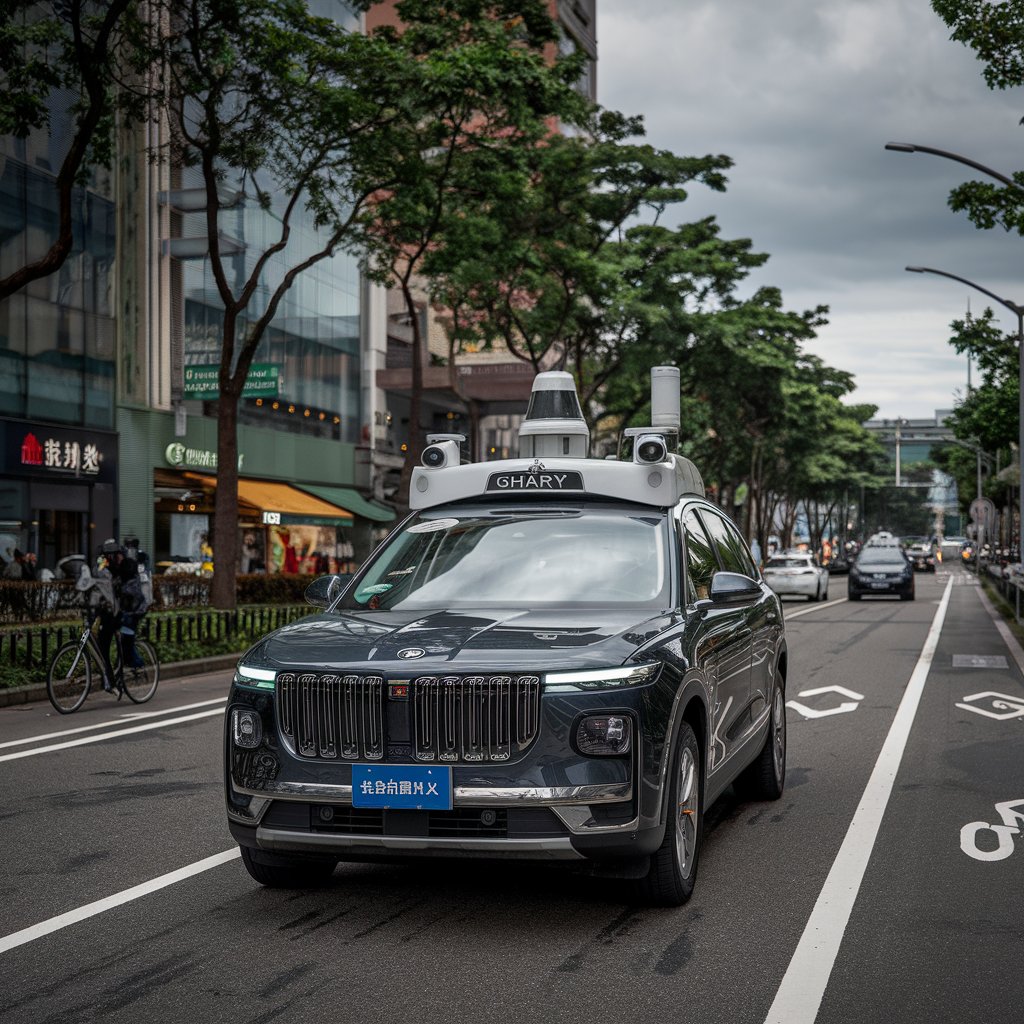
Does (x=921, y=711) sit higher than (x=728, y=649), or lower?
lower

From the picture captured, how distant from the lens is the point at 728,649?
7.29 metres

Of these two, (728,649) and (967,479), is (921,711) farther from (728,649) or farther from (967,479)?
(967,479)

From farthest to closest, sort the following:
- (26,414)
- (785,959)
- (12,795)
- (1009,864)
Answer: (26,414) → (12,795) → (1009,864) → (785,959)

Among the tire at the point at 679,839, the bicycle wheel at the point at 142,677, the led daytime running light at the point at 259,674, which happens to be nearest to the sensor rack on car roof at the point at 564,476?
the tire at the point at 679,839

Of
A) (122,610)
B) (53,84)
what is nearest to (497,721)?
(122,610)

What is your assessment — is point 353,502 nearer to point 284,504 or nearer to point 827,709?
point 284,504

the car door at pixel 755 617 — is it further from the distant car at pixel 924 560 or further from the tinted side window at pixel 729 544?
the distant car at pixel 924 560

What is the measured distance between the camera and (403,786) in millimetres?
5484

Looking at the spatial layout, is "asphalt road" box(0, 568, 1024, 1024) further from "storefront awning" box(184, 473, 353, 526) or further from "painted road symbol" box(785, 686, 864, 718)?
"storefront awning" box(184, 473, 353, 526)

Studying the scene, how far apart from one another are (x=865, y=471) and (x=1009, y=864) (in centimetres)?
7248

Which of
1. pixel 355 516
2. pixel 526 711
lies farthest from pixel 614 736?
pixel 355 516

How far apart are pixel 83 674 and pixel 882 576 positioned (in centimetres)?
3088

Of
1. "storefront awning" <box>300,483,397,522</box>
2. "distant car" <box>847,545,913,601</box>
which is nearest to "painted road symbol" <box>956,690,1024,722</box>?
"distant car" <box>847,545,913,601</box>

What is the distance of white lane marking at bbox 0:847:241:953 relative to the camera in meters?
5.66
